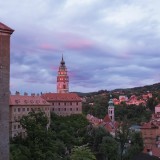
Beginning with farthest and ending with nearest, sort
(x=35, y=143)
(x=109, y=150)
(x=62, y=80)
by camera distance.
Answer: (x=62, y=80), (x=109, y=150), (x=35, y=143)

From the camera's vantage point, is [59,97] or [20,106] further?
[59,97]

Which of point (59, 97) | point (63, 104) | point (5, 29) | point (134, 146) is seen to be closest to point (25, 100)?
point (63, 104)

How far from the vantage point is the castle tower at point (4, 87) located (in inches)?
908

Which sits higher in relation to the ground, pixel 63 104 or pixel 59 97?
pixel 59 97

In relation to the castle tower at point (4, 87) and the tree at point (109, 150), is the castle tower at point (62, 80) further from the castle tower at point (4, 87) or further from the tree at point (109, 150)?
the castle tower at point (4, 87)

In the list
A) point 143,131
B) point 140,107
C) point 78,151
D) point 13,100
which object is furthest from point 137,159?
point 140,107

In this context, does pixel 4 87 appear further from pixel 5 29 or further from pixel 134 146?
pixel 134 146

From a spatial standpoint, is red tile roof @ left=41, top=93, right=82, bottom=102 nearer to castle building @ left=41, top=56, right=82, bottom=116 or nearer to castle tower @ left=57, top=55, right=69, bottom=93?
castle building @ left=41, top=56, right=82, bottom=116

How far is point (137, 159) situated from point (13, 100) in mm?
25229

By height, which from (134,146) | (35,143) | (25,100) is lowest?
(134,146)

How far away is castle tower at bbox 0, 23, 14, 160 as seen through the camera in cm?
2306

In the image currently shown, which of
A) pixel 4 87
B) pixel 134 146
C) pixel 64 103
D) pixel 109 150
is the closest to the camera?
pixel 4 87

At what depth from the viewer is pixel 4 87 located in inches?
921

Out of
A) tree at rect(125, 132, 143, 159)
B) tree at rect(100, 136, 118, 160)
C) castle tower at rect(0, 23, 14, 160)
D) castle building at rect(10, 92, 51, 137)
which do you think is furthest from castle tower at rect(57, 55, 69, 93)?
castle tower at rect(0, 23, 14, 160)
